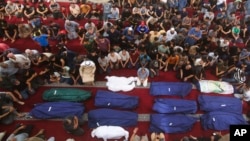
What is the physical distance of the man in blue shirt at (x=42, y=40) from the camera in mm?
8443

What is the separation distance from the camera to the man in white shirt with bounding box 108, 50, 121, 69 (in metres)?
8.16

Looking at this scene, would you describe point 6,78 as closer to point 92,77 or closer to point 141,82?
point 92,77

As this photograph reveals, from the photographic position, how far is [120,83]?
8133mm

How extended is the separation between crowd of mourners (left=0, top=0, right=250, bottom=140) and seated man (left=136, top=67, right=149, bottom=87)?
0.5 inches

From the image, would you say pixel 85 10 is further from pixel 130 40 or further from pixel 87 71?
pixel 87 71

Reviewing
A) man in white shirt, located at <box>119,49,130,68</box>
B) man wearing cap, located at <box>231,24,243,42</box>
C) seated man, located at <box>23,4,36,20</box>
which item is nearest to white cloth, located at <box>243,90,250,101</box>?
man wearing cap, located at <box>231,24,243,42</box>

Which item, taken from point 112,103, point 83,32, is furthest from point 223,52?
point 83,32

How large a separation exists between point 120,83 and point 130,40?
159 centimetres

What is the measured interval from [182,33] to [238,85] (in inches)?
95.2

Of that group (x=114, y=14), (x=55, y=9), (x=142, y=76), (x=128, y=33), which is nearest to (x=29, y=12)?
(x=55, y=9)

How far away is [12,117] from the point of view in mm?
7074

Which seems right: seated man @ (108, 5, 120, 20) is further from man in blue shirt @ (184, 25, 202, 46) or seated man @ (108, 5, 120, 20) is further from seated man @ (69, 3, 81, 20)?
man in blue shirt @ (184, 25, 202, 46)

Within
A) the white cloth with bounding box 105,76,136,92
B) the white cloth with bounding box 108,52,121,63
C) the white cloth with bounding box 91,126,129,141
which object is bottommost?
the white cloth with bounding box 91,126,129,141

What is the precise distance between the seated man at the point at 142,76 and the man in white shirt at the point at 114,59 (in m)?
0.71
